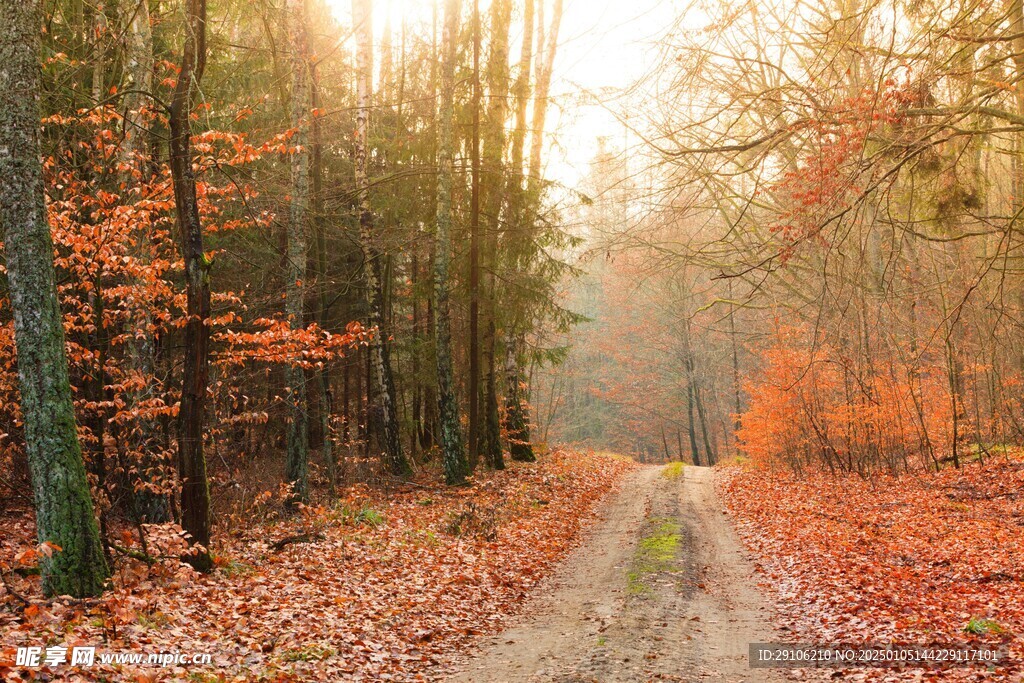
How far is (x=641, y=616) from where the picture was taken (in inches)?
331

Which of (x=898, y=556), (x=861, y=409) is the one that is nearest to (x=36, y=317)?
(x=898, y=556)

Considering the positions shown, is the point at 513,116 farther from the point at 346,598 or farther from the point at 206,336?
the point at 346,598

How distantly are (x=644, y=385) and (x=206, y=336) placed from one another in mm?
36585

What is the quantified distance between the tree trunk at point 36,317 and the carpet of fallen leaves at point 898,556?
6.90m

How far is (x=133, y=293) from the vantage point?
9.89 meters

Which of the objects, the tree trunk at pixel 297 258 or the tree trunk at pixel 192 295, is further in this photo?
the tree trunk at pixel 297 258

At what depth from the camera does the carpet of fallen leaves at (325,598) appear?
233 inches

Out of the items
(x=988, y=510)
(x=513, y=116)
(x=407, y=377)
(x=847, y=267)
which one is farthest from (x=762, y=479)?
(x=513, y=116)

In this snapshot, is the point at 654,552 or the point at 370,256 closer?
the point at 654,552

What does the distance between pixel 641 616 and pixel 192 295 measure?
254 inches

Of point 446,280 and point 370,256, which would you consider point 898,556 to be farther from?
point 370,256

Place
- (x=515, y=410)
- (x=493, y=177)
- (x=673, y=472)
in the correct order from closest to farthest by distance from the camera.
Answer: (x=493, y=177), (x=515, y=410), (x=673, y=472)

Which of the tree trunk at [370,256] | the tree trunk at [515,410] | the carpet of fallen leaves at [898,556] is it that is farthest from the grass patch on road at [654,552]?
the tree trunk at [370,256]

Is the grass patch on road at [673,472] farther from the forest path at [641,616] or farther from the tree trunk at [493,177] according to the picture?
the forest path at [641,616]
